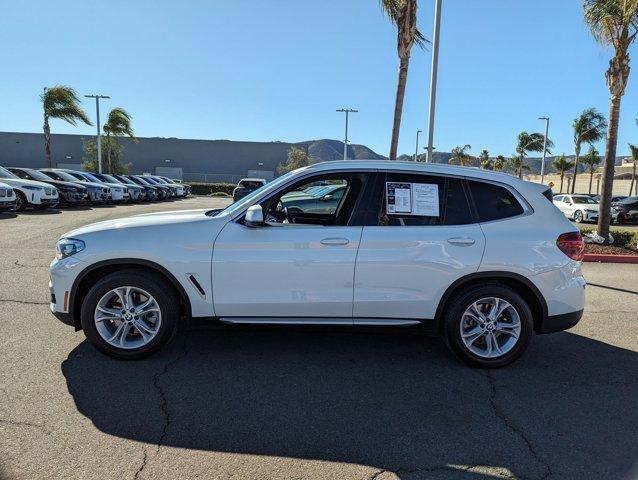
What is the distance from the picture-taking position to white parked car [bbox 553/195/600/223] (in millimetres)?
22219

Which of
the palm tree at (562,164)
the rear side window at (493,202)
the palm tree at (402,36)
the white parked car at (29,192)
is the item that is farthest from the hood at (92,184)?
the palm tree at (562,164)

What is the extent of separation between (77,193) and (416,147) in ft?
132

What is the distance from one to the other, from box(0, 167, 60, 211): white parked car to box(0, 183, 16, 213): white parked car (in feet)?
3.02

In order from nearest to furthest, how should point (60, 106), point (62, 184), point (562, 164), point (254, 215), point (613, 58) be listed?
point (254, 215) → point (613, 58) → point (62, 184) → point (60, 106) → point (562, 164)

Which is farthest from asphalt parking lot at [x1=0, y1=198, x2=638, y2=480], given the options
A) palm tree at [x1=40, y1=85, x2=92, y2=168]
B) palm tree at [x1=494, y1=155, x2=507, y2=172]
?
palm tree at [x1=494, y1=155, x2=507, y2=172]

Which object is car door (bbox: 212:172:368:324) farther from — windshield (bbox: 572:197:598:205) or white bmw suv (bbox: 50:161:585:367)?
windshield (bbox: 572:197:598:205)

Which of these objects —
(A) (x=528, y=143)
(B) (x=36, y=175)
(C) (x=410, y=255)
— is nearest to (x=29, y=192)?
(B) (x=36, y=175)

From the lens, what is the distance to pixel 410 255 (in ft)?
13.5

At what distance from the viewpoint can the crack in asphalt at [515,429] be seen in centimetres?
290

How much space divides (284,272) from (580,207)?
2259 cm

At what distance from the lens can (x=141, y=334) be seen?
165 inches

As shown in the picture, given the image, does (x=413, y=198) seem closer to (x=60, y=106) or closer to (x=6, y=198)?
(x=6, y=198)

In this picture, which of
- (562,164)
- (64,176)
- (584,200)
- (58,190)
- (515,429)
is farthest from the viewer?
(562,164)

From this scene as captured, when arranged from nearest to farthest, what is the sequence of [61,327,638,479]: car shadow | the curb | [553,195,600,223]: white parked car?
1. [61,327,638,479]: car shadow
2. the curb
3. [553,195,600,223]: white parked car
